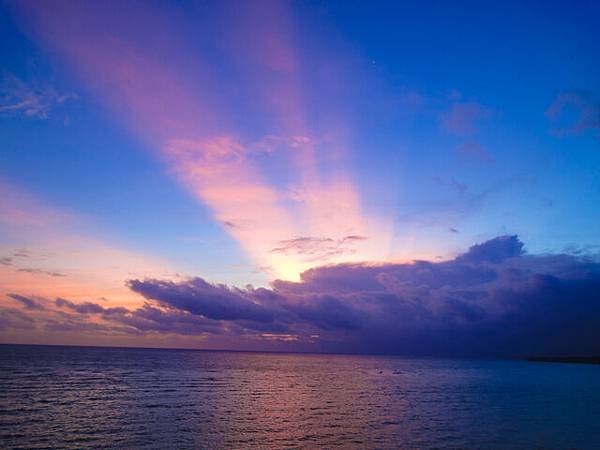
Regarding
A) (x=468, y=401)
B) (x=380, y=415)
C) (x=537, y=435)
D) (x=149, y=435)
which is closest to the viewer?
(x=149, y=435)

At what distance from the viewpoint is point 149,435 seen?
37.5 meters

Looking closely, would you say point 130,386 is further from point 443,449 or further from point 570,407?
point 570,407

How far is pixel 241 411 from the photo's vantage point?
52438mm

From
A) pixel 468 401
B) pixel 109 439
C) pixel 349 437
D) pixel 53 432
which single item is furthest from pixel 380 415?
pixel 53 432

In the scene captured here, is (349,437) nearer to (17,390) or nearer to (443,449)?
(443,449)

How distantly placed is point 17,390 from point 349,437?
5109cm

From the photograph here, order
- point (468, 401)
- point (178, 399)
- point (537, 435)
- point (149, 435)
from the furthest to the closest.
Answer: point (468, 401) → point (178, 399) → point (537, 435) → point (149, 435)

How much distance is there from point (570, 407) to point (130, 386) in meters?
68.8

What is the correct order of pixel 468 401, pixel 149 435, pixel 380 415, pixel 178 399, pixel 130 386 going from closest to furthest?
pixel 149 435 → pixel 380 415 → pixel 178 399 → pixel 468 401 → pixel 130 386

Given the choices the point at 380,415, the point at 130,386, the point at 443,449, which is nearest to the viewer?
the point at 443,449

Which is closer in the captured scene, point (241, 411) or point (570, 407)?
point (241, 411)

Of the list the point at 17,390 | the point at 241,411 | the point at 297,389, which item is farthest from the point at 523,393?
the point at 17,390

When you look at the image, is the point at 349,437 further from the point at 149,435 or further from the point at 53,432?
the point at 53,432

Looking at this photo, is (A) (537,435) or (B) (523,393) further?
(B) (523,393)
